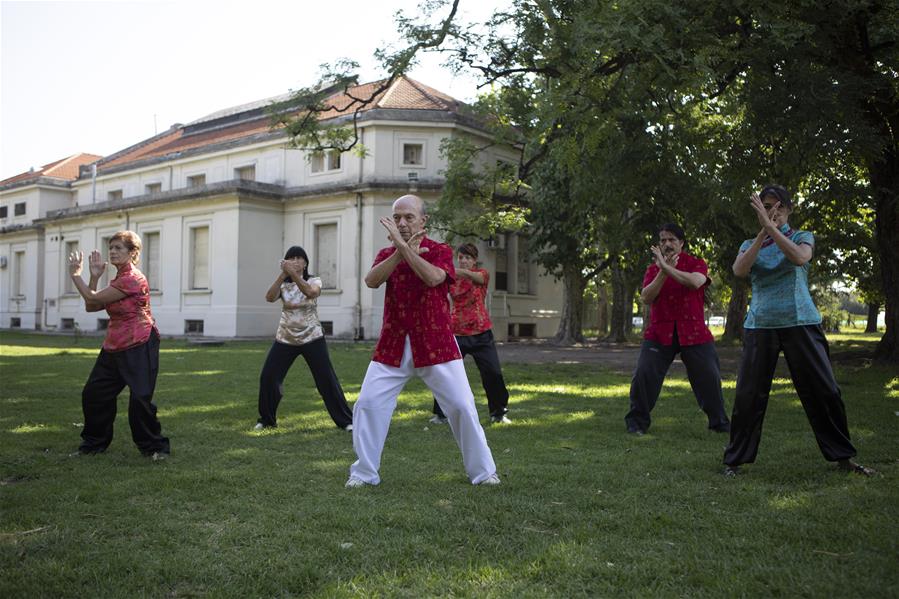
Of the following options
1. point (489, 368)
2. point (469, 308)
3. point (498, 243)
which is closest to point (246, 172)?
point (498, 243)

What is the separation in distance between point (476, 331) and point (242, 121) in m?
34.2

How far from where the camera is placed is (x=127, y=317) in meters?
7.25

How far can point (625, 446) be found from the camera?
305 inches

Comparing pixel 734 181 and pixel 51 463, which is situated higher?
pixel 734 181

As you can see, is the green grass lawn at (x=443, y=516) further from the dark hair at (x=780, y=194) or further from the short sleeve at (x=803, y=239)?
the dark hair at (x=780, y=194)

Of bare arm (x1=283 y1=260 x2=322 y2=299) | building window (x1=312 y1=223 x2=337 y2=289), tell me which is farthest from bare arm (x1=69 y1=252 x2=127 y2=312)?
building window (x1=312 y1=223 x2=337 y2=289)

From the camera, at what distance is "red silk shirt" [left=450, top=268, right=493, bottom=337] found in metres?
9.68

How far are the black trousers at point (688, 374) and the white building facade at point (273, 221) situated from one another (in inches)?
883

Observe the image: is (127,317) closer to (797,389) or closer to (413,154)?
(797,389)

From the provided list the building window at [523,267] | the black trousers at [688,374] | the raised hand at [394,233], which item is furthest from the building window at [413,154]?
the raised hand at [394,233]

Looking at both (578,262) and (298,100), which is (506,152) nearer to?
(578,262)

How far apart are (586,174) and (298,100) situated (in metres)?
6.25

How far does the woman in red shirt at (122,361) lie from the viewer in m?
7.08

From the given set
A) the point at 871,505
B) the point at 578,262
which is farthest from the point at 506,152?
the point at 871,505
